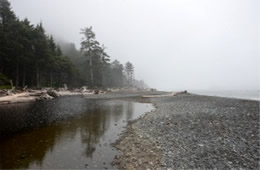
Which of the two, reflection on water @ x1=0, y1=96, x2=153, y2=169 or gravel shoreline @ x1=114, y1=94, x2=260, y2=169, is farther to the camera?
reflection on water @ x1=0, y1=96, x2=153, y2=169

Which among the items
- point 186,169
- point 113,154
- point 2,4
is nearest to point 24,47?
point 2,4

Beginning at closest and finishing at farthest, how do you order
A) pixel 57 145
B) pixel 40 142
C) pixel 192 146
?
pixel 192 146
pixel 57 145
pixel 40 142

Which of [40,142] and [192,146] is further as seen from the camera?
[40,142]

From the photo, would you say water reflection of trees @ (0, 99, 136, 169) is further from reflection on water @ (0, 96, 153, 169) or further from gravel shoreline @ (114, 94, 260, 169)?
gravel shoreline @ (114, 94, 260, 169)

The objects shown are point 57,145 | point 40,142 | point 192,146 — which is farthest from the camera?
point 40,142

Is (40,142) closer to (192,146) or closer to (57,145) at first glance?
(57,145)

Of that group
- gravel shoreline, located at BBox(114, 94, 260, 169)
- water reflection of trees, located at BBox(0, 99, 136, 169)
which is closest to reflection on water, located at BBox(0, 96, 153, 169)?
water reflection of trees, located at BBox(0, 99, 136, 169)

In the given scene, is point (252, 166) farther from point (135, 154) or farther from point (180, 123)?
point (180, 123)

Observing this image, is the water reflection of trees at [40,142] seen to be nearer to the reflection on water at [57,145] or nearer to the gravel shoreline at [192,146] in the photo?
the reflection on water at [57,145]

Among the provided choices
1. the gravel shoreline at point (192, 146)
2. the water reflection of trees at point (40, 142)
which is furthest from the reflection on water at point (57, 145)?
the gravel shoreline at point (192, 146)

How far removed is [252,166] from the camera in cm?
629

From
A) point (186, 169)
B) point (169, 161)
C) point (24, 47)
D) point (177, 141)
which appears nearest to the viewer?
point (186, 169)

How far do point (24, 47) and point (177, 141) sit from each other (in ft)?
158

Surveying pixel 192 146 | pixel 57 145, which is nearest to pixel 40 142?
pixel 57 145
